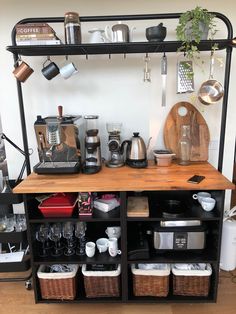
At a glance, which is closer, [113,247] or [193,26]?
[193,26]

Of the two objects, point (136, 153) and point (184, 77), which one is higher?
point (184, 77)

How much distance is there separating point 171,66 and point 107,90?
48 centimetres

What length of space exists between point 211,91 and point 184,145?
0.39 m

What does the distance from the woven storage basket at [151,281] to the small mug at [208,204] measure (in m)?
0.44

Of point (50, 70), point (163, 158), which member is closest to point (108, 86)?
point (50, 70)

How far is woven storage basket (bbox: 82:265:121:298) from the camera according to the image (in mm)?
1561

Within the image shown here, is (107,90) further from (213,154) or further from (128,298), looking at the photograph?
(128,298)

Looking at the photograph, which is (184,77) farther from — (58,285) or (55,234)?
(58,285)

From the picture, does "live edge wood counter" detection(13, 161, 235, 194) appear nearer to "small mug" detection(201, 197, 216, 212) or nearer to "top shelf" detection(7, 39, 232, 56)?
"small mug" detection(201, 197, 216, 212)

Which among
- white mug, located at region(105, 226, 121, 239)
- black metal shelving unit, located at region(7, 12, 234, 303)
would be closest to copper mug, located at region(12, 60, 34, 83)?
black metal shelving unit, located at region(7, 12, 234, 303)

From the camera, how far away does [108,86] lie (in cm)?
184

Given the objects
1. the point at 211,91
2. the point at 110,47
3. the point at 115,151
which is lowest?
the point at 115,151

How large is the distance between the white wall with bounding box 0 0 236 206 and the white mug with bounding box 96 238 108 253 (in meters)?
0.64

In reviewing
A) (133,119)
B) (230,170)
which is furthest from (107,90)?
(230,170)
